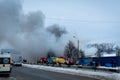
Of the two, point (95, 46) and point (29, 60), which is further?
point (95, 46)

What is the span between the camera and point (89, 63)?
72.4 m

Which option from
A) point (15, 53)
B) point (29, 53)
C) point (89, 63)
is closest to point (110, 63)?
point (89, 63)

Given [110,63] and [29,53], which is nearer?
[110,63]

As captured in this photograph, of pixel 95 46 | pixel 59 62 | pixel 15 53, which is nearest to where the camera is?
pixel 15 53

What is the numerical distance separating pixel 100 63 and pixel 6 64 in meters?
33.1

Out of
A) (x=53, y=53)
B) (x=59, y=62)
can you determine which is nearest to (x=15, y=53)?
(x=59, y=62)

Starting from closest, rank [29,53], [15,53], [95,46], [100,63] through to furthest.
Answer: [100,63]
[15,53]
[29,53]
[95,46]

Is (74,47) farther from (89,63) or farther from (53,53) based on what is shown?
(89,63)

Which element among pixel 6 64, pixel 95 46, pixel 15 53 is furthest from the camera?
pixel 95 46

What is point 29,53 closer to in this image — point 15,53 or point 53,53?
point 53,53

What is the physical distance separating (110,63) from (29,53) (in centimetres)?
3874

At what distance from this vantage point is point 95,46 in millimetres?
112000

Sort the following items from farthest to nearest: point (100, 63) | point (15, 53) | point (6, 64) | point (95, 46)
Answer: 1. point (95, 46)
2. point (15, 53)
3. point (100, 63)
4. point (6, 64)

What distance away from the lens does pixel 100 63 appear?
224ft
